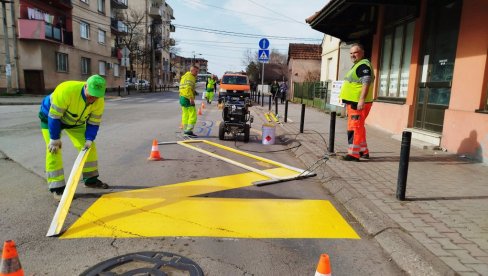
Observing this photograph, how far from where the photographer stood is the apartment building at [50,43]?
84.8 feet

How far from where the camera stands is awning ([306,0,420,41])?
1123 centimetres

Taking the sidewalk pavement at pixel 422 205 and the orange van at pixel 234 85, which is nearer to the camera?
the sidewalk pavement at pixel 422 205

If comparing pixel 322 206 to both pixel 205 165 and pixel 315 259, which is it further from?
pixel 205 165

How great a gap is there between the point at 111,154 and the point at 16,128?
505cm

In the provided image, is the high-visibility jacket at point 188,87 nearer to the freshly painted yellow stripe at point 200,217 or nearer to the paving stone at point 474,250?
the freshly painted yellow stripe at point 200,217

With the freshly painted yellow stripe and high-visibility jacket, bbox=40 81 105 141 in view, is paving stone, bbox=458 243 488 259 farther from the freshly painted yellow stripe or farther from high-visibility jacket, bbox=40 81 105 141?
high-visibility jacket, bbox=40 81 105 141

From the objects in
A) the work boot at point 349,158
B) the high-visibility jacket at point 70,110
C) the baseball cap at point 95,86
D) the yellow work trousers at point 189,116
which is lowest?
the work boot at point 349,158

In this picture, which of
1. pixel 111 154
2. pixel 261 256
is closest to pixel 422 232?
pixel 261 256

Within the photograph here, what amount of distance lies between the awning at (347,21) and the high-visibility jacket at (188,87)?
174 inches

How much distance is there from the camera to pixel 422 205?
451 centimetres

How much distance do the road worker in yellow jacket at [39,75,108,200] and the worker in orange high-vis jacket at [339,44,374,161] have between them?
14.6 ft

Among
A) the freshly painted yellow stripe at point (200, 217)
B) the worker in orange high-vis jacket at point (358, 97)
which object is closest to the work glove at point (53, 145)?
the freshly painted yellow stripe at point (200, 217)

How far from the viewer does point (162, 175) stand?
237 inches

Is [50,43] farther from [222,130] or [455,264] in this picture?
[455,264]
